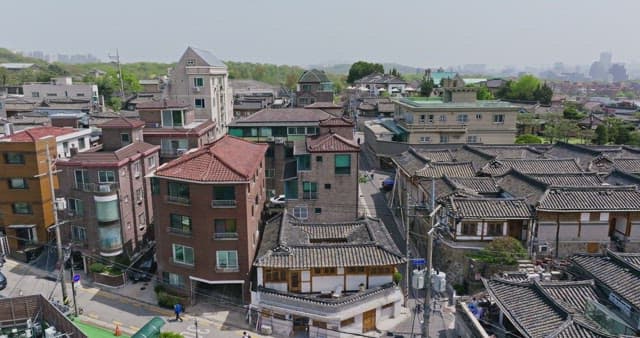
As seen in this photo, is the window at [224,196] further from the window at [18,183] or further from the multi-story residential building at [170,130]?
the window at [18,183]

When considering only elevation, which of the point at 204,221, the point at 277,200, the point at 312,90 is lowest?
the point at 277,200

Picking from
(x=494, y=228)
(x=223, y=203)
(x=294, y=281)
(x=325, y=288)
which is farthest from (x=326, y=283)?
(x=494, y=228)

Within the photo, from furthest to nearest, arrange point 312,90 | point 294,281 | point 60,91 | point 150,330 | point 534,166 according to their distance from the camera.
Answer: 1. point 60,91
2. point 312,90
3. point 534,166
4. point 294,281
5. point 150,330

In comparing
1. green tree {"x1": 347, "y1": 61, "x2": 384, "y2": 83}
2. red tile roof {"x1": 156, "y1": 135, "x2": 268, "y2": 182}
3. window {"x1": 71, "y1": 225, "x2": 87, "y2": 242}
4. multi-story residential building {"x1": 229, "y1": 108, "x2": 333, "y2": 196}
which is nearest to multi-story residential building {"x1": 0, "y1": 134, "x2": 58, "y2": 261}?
window {"x1": 71, "y1": 225, "x2": 87, "y2": 242}

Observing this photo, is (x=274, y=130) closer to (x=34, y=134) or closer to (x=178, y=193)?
(x=178, y=193)

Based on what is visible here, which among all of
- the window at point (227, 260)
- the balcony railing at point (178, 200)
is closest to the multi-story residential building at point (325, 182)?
the window at point (227, 260)

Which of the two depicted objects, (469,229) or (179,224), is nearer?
(179,224)
